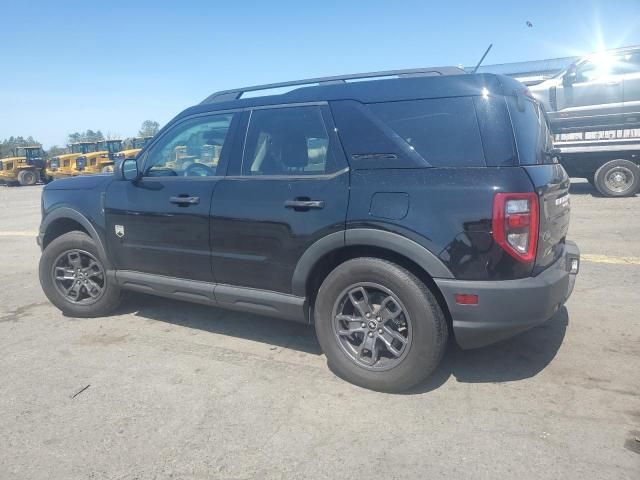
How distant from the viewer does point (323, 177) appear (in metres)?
3.27

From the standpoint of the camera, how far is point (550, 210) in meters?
3.00

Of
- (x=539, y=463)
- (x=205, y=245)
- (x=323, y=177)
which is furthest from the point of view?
(x=205, y=245)

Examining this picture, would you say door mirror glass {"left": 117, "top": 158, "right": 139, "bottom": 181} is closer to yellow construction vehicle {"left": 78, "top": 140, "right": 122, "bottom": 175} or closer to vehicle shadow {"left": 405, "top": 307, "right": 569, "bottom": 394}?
vehicle shadow {"left": 405, "top": 307, "right": 569, "bottom": 394}

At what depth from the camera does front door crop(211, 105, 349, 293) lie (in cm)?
325

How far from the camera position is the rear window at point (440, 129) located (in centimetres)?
291

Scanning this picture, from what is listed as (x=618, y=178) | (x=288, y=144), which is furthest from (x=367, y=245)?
(x=618, y=178)

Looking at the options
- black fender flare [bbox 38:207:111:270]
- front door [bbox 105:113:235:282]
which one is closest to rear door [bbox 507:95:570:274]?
front door [bbox 105:113:235:282]

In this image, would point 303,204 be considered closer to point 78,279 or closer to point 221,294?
point 221,294

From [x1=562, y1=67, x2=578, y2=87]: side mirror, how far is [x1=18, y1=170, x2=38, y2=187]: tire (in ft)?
92.0

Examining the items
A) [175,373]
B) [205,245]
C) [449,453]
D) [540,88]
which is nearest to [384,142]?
[205,245]

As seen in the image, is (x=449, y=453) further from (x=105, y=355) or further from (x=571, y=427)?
(x=105, y=355)

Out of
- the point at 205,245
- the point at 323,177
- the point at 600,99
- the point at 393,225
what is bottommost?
the point at 205,245

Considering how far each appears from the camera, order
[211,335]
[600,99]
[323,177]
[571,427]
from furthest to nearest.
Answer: [600,99]
[211,335]
[323,177]
[571,427]

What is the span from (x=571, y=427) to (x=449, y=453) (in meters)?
0.73
